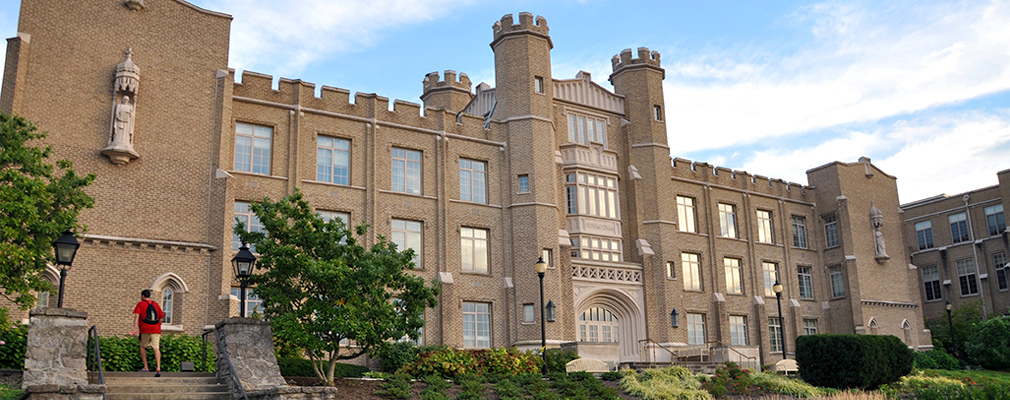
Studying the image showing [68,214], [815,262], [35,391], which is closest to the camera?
[35,391]

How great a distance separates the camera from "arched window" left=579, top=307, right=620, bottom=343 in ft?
111

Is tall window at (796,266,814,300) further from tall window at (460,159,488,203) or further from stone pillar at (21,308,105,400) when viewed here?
stone pillar at (21,308,105,400)

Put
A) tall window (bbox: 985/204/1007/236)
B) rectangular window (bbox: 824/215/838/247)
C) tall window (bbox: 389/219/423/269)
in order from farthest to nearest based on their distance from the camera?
1. tall window (bbox: 985/204/1007/236)
2. rectangular window (bbox: 824/215/838/247)
3. tall window (bbox: 389/219/423/269)

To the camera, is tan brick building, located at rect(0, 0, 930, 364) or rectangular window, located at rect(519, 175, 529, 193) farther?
rectangular window, located at rect(519, 175, 529, 193)

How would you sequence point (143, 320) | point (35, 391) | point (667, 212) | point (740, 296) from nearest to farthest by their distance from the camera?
1. point (35, 391)
2. point (143, 320)
3. point (667, 212)
4. point (740, 296)

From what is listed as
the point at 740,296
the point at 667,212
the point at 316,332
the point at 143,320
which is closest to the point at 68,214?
the point at 143,320

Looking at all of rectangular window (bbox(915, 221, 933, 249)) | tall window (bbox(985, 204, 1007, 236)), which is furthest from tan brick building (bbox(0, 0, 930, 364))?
rectangular window (bbox(915, 221, 933, 249))

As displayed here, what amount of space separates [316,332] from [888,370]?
16.7 m

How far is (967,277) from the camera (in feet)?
164

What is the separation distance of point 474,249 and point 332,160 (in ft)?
20.2

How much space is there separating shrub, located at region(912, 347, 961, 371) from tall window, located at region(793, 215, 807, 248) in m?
7.75

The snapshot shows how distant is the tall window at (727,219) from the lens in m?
40.4

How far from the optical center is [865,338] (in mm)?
24641

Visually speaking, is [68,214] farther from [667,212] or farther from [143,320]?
[667,212]
